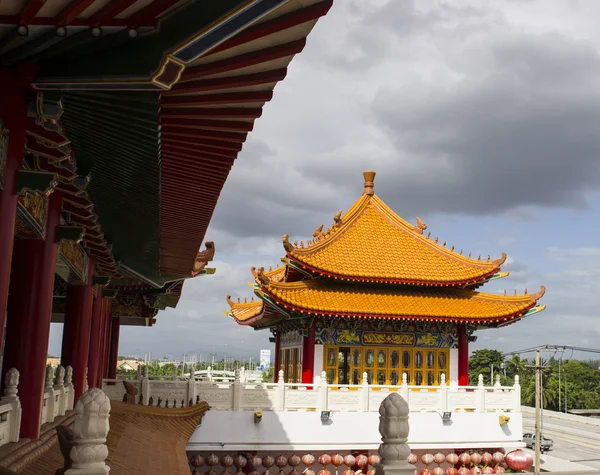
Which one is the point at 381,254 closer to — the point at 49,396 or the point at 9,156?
the point at 49,396

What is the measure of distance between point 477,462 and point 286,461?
19.6 feet

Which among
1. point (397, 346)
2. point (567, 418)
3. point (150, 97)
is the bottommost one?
point (567, 418)

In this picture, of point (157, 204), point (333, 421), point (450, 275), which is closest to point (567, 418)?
point (450, 275)

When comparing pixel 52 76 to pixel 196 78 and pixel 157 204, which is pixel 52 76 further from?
pixel 157 204

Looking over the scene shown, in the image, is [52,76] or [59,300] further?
[59,300]

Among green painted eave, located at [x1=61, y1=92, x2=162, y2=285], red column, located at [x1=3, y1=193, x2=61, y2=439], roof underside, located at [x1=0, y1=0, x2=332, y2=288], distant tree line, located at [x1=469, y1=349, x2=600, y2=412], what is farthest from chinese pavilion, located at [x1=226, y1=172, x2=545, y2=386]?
distant tree line, located at [x1=469, y1=349, x2=600, y2=412]

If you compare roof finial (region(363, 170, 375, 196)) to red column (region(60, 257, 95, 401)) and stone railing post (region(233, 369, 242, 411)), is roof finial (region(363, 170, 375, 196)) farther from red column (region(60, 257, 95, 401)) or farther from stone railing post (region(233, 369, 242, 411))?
red column (region(60, 257, 95, 401))

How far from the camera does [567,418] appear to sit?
7231cm

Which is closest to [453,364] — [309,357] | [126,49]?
[309,357]

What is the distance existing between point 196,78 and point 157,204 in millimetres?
4749

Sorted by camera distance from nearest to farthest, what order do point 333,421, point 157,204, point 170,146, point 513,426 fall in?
point 170,146
point 157,204
point 333,421
point 513,426

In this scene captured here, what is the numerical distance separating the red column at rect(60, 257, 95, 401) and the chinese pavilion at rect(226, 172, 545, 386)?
8.67 metres

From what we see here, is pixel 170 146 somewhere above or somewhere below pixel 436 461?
above

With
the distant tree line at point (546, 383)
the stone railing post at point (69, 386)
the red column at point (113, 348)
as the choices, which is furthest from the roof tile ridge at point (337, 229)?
the distant tree line at point (546, 383)
